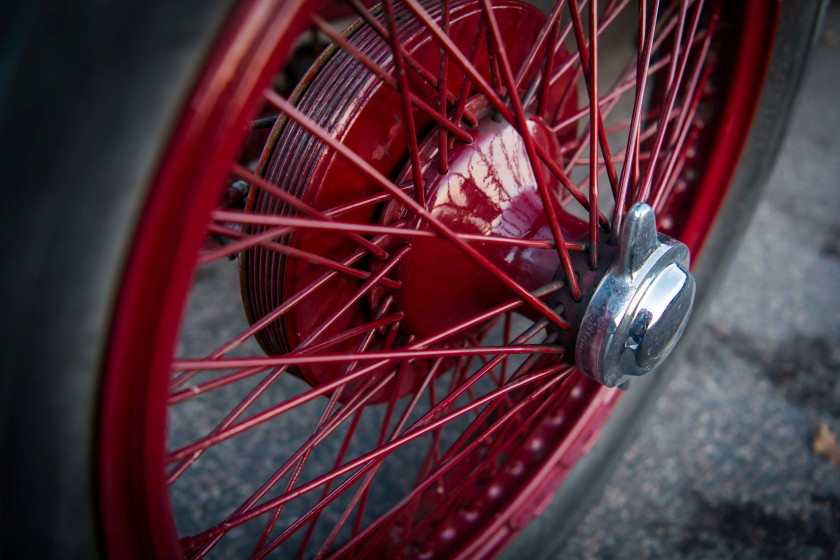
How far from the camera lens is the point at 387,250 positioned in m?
0.80

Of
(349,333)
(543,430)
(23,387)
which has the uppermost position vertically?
(23,387)

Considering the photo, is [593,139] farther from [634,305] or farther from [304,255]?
[304,255]

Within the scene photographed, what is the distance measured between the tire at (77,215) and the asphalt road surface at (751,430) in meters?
0.95

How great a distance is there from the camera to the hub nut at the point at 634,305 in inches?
29.0

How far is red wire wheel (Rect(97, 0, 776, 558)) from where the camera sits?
1.45 ft

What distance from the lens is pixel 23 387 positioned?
1.38 ft

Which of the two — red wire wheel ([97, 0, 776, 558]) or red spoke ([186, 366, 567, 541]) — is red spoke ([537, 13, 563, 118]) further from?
red spoke ([186, 366, 567, 541])

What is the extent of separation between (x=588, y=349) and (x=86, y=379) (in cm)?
55

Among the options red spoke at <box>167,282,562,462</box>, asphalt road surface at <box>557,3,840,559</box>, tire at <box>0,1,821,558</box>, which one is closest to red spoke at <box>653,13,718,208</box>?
red spoke at <box>167,282,562,462</box>

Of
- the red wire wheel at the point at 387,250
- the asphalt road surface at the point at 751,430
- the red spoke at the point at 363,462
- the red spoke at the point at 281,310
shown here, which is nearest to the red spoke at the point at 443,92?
the red wire wheel at the point at 387,250

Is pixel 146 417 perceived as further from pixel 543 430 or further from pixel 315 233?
pixel 543 430

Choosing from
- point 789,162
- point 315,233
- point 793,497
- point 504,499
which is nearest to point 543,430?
point 504,499

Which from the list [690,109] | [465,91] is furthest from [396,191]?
[690,109]

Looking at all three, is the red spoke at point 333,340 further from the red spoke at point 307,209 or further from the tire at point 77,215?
the tire at point 77,215
